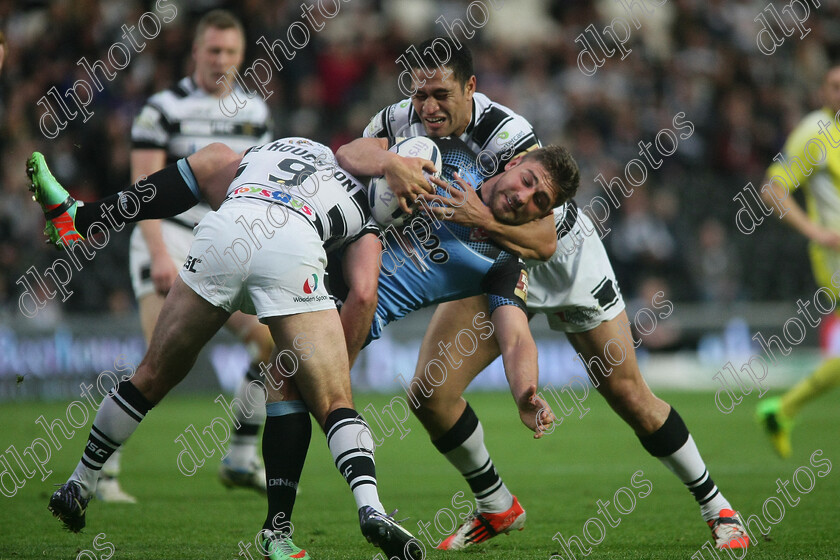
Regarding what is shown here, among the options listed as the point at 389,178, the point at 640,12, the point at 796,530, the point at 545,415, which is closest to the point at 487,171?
the point at 389,178

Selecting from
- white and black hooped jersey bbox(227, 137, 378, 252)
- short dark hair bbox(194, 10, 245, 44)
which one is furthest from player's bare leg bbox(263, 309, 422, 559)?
short dark hair bbox(194, 10, 245, 44)

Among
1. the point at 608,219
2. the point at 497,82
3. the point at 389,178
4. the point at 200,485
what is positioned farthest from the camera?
the point at 497,82

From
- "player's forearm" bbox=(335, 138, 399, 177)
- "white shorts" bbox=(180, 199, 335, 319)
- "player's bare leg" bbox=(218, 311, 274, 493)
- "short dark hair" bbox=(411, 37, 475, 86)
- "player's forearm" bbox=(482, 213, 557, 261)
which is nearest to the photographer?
"white shorts" bbox=(180, 199, 335, 319)

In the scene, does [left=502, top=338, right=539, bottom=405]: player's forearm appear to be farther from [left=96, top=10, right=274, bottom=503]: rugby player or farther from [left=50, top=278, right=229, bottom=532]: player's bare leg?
[left=96, top=10, right=274, bottom=503]: rugby player

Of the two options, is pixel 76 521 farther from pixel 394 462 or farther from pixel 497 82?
pixel 497 82

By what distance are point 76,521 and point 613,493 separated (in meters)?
3.50

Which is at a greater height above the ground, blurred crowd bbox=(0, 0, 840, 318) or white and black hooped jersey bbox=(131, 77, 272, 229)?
white and black hooped jersey bbox=(131, 77, 272, 229)

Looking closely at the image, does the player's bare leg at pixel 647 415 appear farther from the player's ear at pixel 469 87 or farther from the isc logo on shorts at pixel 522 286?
the player's ear at pixel 469 87

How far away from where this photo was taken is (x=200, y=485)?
7078 millimetres

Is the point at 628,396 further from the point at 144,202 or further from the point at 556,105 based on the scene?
the point at 556,105

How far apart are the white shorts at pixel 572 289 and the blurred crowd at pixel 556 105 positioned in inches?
350

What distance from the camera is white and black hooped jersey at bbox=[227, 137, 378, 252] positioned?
4156 millimetres

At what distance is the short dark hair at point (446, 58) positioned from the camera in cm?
488

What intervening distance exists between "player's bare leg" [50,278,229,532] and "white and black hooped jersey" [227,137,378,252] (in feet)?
1.67
